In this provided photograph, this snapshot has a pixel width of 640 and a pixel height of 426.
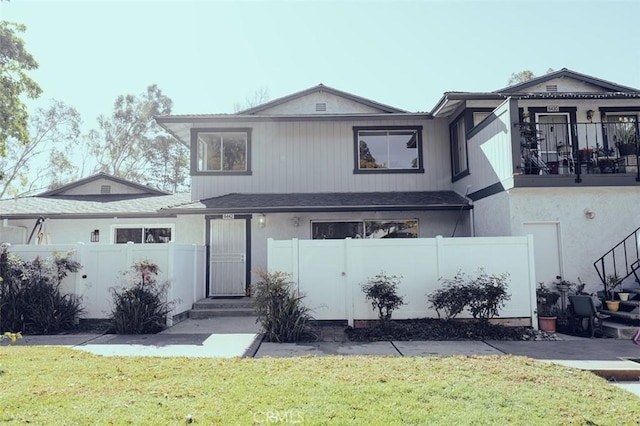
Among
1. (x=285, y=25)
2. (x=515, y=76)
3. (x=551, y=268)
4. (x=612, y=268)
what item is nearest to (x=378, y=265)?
(x=551, y=268)

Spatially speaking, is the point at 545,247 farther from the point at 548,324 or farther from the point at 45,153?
the point at 45,153

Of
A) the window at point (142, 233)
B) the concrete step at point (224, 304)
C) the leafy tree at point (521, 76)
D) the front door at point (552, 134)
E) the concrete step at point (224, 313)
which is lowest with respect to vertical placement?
the concrete step at point (224, 313)

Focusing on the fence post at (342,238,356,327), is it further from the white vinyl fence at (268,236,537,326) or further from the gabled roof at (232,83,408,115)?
the gabled roof at (232,83,408,115)

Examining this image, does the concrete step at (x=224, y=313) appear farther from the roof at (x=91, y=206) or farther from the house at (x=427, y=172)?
the roof at (x=91, y=206)

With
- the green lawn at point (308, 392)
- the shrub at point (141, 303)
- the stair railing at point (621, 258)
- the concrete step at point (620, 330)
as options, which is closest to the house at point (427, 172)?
the stair railing at point (621, 258)

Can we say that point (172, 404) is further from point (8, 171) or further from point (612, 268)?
point (8, 171)

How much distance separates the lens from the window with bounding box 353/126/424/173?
11.9 meters

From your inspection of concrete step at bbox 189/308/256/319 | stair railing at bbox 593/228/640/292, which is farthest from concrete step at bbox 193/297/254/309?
stair railing at bbox 593/228/640/292

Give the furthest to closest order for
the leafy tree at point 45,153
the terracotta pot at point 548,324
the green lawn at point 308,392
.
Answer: the leafy tree at point 45,153, the terracotta pot at point 548,324, the green lawn at point 308,392

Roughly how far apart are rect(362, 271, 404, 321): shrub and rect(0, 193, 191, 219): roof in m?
6.27

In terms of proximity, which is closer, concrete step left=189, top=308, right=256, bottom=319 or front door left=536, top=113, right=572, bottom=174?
concrete step left=189, top=308, right=256, bottom=319

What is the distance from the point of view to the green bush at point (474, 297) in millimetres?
7148

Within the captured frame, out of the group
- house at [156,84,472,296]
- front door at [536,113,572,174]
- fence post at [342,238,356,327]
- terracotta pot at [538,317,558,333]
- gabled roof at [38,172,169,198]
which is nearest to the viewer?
terracotta pot at [538,317,558,333]

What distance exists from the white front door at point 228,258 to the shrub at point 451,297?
5471 mm
